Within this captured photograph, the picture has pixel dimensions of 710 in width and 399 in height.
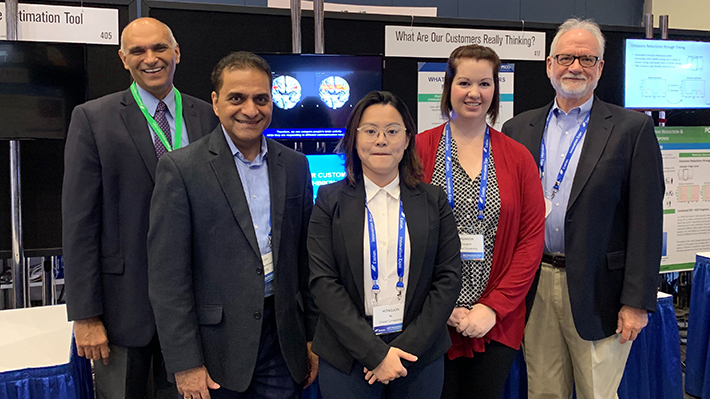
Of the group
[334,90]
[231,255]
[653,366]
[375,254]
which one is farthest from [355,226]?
[653,366]

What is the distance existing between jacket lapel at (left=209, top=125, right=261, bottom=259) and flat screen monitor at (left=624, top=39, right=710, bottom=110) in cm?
360

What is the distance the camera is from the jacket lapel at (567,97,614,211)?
2086 mm

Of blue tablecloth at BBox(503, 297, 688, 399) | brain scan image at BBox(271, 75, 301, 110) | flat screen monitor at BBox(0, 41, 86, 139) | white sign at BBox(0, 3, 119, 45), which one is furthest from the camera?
white sign at BBox(0, 3, 119, 45)

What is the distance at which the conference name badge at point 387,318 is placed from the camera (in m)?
1.59

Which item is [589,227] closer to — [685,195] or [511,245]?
[511,245]

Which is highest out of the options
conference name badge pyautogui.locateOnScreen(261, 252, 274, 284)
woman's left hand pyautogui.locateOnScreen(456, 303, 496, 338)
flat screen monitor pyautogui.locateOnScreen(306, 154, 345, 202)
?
flat screen monitor pyautogui.locateOnScreen(306, 154, 345, 202)

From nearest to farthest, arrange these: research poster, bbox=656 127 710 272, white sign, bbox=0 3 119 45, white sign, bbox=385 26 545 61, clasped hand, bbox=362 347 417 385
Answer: clasped hand, bbox=362 347 417 385 < white sign, bbox=0 3 119 45 < white sign, bbox=385 26 545 61 < research poster, bbox=656 127 710 272

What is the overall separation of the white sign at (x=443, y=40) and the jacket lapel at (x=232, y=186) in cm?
237

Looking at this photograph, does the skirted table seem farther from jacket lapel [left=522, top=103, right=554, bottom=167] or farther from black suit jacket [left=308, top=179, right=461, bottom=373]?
jacket lapel [left=522, top=103, right=554, bottom=167]

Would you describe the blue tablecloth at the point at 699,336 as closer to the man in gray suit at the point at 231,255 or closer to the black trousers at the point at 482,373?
the black trousers at the point at 482,373

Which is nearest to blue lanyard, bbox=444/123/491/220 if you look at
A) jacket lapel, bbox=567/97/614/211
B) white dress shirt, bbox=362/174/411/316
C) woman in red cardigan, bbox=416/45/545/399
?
woman in red cardigan, bbox=416/45/545/399

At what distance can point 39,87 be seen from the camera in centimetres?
291

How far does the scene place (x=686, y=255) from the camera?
4.61 meters

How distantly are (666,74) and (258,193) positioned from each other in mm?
3842
